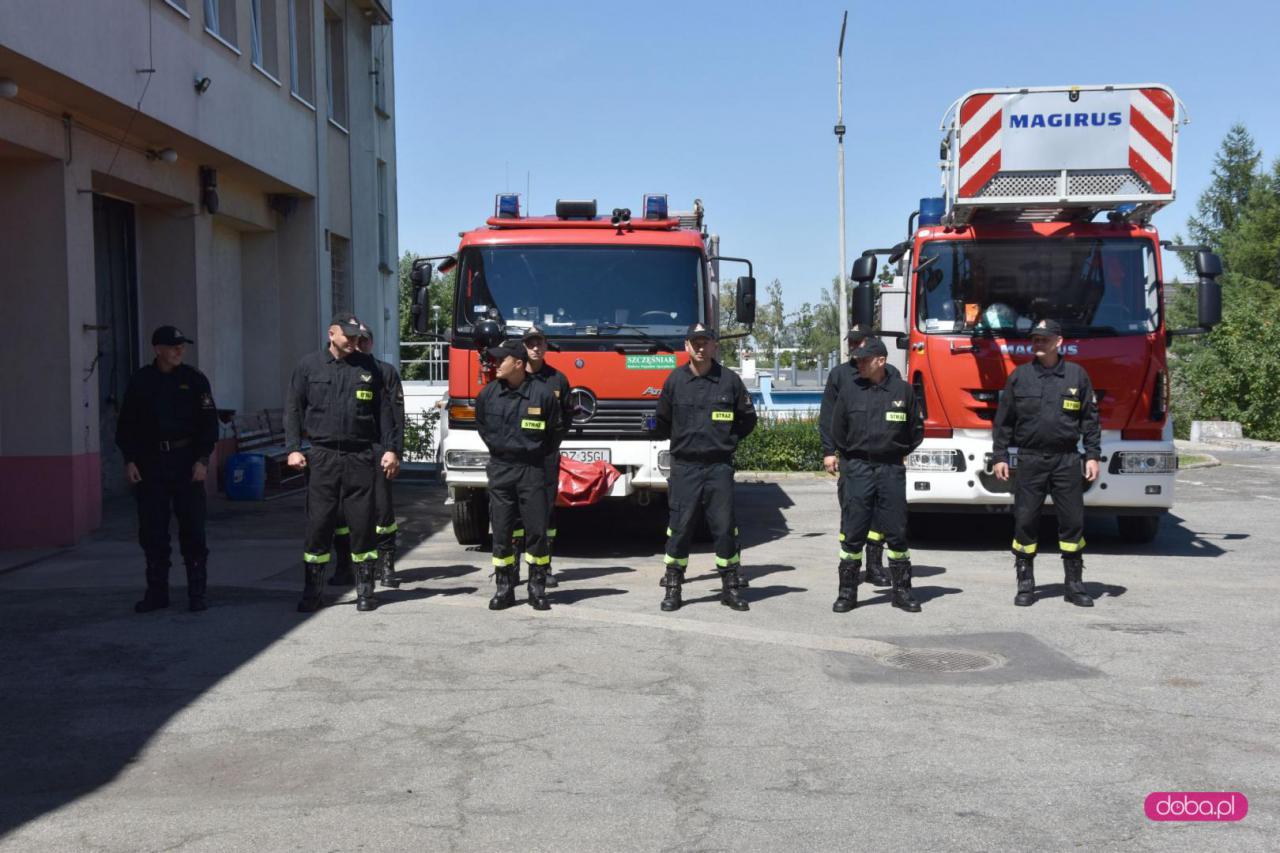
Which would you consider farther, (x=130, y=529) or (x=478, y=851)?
(x=130, y=529)

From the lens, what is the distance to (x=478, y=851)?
14.6 ft

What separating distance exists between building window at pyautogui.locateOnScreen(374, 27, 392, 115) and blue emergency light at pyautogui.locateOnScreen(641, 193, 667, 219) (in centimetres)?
1394

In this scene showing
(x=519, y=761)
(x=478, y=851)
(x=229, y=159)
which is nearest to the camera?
(x=478, y=851)

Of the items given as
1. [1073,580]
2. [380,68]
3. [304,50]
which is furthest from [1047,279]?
[380,68]

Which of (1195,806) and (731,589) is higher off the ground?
(731,589)

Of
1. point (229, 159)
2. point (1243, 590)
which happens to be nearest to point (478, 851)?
point (1243, 590)

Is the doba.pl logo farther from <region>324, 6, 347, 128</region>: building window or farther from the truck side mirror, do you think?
<region>324, 6, 347, 128</region>: building window

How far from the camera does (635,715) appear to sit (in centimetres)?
627

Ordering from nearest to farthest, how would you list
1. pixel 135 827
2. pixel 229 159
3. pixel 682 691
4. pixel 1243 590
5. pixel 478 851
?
pixel 478 851, pixel 135 827, pixel 682 691, pixel 1243 590, pixel 229 159

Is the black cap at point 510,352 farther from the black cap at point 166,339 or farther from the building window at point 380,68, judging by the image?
the building window at point 380,68

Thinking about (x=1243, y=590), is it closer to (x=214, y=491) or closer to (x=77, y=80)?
(x=77, y=80)

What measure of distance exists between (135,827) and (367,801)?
80 centimetres

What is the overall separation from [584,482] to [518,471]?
1.94 metres

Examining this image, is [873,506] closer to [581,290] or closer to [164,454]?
[581,290]
